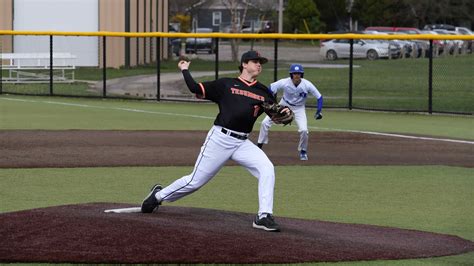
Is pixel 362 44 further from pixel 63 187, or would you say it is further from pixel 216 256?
pixel 216 256

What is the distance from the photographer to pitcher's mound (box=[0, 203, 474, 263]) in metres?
8.12

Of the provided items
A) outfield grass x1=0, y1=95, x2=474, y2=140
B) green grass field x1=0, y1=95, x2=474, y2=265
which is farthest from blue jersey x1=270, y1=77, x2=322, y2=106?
outfield grass x1=0, y1=95, x2=474, y2=140

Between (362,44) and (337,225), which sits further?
(362,44)

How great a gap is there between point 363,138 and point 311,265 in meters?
12.1

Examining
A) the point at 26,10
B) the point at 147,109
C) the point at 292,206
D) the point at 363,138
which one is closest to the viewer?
the point at 292,206

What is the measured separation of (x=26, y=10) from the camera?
3997cm

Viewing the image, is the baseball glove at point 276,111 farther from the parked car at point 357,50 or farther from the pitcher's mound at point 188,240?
the parked car at point 357,50

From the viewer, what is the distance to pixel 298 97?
669 inches

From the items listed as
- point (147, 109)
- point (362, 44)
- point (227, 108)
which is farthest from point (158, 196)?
point (362, 44)

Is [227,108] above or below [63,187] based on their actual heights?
above

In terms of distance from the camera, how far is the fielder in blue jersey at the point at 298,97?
16344 mm

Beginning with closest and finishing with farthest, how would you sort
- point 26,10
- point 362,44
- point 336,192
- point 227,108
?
point 227,108 < point 336,192 < point 26,10 < point 362,44

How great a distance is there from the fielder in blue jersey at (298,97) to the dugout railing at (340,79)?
895 centimetres

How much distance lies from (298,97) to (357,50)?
2865 centimetres
